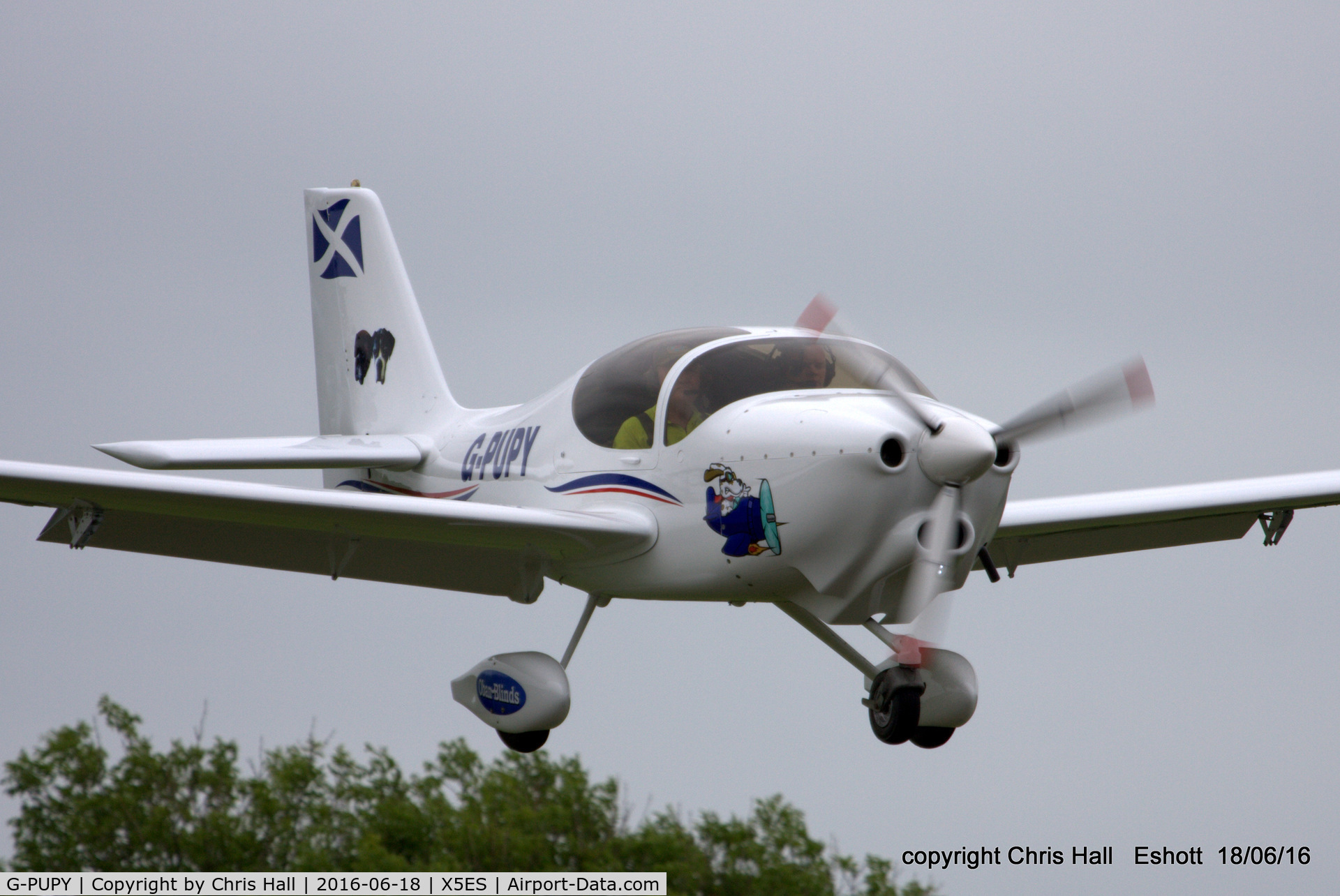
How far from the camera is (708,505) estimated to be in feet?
32.6

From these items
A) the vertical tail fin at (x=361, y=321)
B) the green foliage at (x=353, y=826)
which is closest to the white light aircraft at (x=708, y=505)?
the vertical tail fin at (x=361, y=321)

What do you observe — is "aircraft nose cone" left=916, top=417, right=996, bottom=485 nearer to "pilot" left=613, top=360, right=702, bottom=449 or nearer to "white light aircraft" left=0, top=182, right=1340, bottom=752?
"white light aircraft" left=0, top=182, right=1340, bottom=752

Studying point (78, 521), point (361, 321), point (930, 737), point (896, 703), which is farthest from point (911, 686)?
point (361, 321)

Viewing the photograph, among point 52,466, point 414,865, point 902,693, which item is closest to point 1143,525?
point 902,693

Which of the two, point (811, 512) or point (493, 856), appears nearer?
point (811, 512)

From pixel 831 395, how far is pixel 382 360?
6.64m

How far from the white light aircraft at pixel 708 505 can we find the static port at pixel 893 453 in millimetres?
11

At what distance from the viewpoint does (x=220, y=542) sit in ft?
35.6

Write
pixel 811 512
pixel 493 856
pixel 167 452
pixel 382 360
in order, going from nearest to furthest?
pixel 811 512, pixel 167 452, pixel 382 360, pixel 493 856

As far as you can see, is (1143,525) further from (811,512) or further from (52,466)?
(52,466)

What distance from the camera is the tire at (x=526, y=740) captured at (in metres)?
11.1

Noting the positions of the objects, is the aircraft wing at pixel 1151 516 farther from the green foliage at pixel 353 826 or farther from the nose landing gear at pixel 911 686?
the green foliage at pixel 353 826

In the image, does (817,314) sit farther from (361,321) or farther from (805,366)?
(361,321)

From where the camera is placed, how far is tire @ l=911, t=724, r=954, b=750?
1109cm
